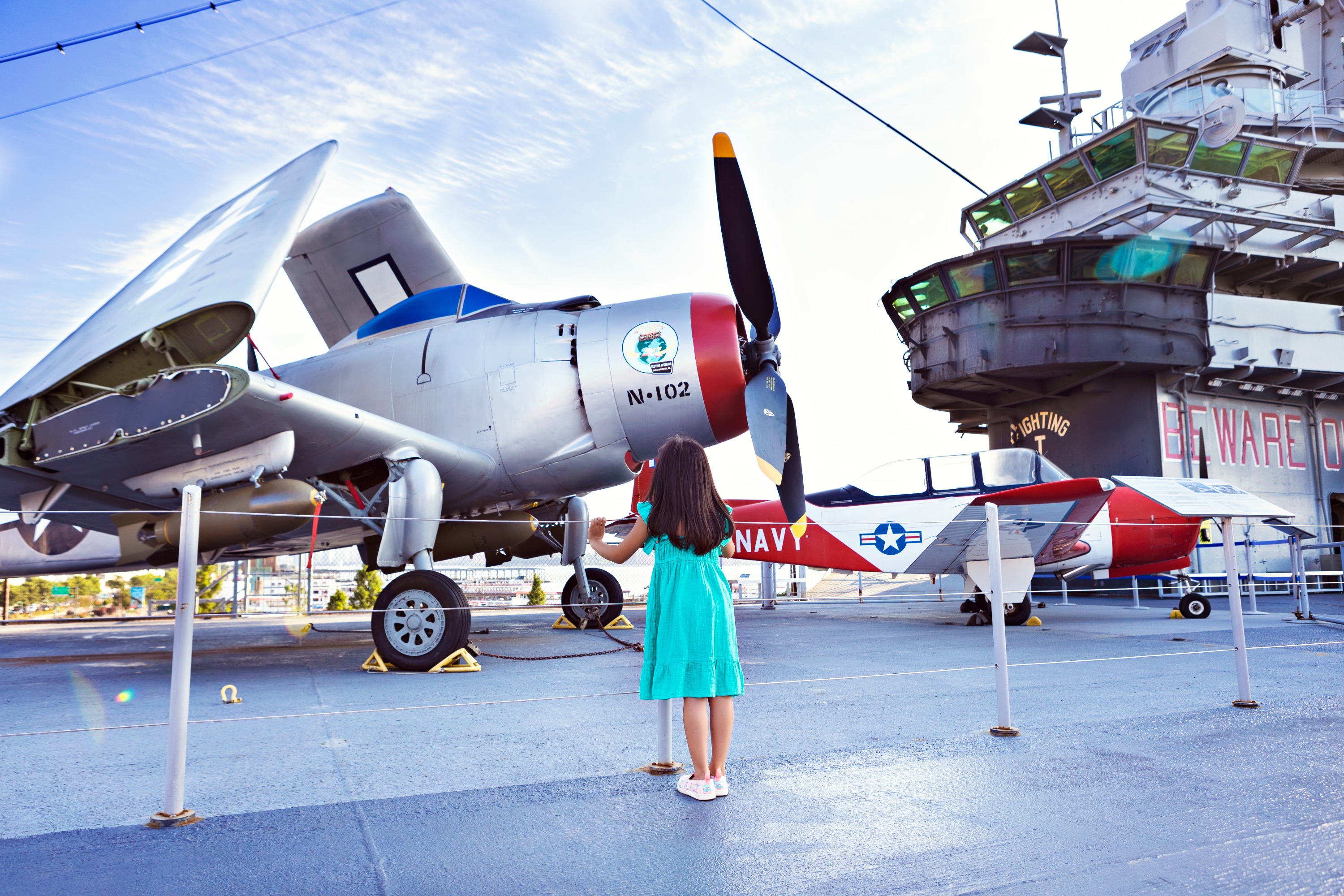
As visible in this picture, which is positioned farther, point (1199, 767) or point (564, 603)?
point (564, 603)

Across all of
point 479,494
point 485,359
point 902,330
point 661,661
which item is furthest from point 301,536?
point 902,330

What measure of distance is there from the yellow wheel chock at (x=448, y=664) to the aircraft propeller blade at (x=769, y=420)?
287 centimetres

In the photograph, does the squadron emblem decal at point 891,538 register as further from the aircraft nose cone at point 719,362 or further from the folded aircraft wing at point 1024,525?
the aircraft nose cone at point 719,362

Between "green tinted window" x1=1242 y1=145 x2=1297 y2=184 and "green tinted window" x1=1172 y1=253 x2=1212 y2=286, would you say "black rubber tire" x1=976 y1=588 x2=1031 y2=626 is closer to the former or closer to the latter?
"green tinted window" x1=1172 y1=253 x2=1212 y2=286

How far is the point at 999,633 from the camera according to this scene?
3869mm

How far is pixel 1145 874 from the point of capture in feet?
6.56

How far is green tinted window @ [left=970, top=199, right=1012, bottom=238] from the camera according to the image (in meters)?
24.7

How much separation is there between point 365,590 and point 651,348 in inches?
482

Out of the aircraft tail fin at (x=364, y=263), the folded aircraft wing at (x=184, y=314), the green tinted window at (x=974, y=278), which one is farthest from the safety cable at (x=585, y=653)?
the green tinted window at (x=974, y=278)

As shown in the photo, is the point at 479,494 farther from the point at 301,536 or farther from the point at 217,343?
the point at 217,343

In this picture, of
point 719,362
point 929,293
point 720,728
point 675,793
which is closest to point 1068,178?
point 929,293

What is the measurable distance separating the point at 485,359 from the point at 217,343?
2338mm

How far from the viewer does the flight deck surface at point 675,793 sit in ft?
6.63

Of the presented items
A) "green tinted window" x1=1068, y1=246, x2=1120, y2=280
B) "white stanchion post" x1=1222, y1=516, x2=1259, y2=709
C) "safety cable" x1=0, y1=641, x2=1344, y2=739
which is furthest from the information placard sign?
"green tinted window" x1=1068, y1=246, x2=1120, y2=280
